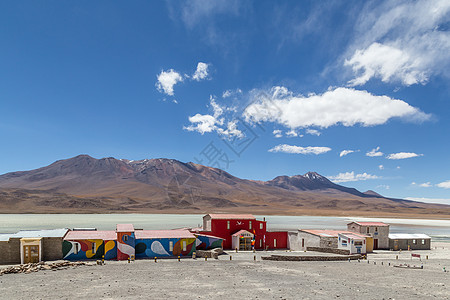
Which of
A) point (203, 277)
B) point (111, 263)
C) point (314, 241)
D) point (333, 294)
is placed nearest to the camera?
point (333, 294)

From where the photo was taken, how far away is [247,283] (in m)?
26.7

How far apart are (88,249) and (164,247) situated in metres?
8.40

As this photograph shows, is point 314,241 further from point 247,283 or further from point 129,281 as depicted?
point 129,281

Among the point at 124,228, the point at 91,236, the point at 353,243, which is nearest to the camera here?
the point at 91,236

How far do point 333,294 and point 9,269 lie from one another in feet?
89.6

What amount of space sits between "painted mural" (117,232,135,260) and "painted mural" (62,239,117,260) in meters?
0.65

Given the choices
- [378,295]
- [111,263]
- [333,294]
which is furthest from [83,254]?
[378,295]

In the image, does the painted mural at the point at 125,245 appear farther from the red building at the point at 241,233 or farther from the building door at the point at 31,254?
the red building at the point at 241,233

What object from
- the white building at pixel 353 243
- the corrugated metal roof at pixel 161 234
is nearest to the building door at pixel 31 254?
the corrugated metal roof at pixel 161 234

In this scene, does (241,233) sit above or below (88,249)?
below

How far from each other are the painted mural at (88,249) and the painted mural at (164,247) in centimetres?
302

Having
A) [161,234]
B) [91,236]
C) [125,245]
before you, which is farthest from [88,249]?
[161,234]

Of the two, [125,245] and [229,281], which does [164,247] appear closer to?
[125,245]

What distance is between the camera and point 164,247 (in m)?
39.8
